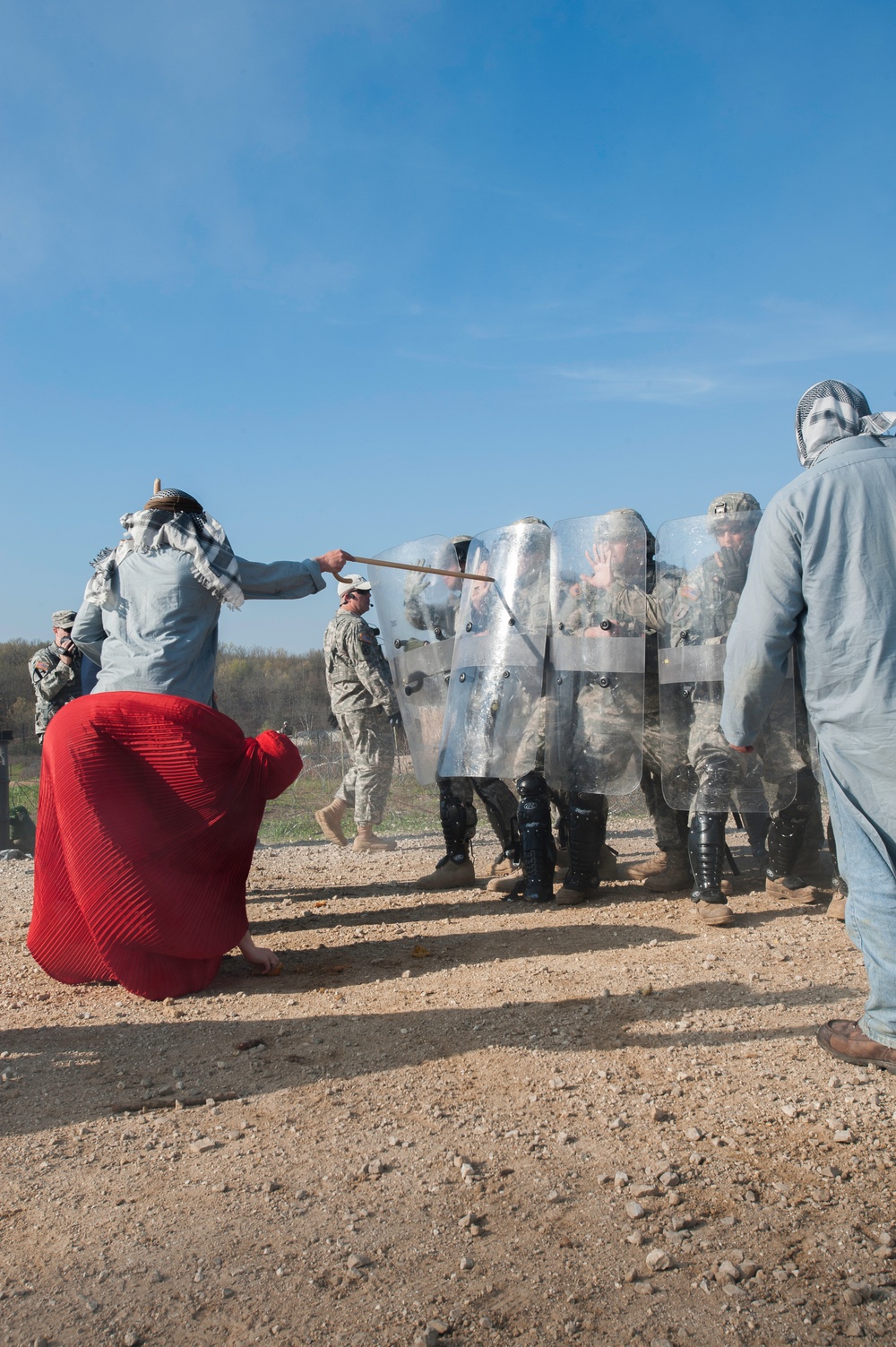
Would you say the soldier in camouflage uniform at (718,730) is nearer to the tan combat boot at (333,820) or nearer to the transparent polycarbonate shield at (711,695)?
the transparent polycarbonate shield at (711,695)

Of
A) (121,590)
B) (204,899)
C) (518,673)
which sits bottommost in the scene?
(204,899)

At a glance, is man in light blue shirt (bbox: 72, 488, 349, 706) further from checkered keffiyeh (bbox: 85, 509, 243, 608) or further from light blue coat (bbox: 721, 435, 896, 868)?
light blue coat (bbox: 721, 435, 896, 868)

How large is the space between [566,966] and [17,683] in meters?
14.8

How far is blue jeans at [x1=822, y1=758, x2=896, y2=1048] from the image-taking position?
281cm

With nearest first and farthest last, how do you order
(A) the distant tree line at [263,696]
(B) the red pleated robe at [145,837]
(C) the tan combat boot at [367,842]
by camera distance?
(B) the red pleated robe at [145,837], (C) the tan combat boot at [367,842], (A) the distant tree line at [263,696]

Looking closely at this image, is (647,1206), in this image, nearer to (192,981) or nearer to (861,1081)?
(861,1081)

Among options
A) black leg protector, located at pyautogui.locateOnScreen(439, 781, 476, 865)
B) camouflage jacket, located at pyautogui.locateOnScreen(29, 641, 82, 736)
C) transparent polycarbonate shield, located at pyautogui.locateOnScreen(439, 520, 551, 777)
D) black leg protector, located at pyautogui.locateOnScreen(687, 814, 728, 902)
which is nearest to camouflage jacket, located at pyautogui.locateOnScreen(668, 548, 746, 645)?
transparent polycarbonate shield, located at pyautogui.locateOnScreen(439, 520, 551, 777)

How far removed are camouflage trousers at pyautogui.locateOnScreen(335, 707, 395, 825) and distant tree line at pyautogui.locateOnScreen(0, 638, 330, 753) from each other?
6.39m

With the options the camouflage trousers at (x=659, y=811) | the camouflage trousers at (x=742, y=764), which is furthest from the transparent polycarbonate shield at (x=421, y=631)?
the camouflage trousers at (x=742, y=764)

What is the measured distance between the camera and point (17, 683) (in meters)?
16.6

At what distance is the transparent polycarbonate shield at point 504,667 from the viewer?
5316 mm

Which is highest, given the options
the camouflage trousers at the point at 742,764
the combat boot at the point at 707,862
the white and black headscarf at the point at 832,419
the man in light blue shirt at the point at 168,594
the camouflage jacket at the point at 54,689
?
the white and black headscarf at the point at 832,419

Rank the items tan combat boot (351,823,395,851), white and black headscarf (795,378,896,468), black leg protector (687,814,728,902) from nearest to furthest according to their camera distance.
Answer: white and black headscarf (795,378,896,468), black leg protector (687,814,728,902), tan combat boot (351,823,395,851)

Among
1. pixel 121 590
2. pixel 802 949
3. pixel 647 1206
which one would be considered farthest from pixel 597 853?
pixel 647 1206
